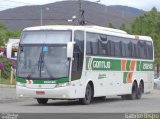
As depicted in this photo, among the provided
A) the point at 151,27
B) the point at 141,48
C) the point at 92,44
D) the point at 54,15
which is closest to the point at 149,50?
the point at 141,48

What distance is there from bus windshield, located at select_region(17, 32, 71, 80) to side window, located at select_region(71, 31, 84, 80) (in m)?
0.46

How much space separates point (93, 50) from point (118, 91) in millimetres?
4252

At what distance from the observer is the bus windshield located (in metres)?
24.7

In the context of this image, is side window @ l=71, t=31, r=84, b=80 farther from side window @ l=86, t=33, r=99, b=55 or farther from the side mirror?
the side mirror

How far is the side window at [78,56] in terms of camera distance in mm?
25119

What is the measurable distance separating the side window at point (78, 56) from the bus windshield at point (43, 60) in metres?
0.46

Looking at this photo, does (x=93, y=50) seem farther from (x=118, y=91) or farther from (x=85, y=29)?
(x=118, y=91)

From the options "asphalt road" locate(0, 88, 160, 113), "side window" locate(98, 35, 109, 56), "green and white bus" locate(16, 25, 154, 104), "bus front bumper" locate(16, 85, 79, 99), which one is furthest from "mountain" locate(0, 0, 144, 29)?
"bus front bumper" locate(16, 85, 79, 99)

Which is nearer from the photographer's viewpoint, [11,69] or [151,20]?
[11,69]

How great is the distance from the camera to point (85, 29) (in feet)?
86.3

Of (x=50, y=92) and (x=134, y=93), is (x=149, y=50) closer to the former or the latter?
(x=134, y=93)

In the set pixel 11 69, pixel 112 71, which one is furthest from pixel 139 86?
pixel 11 69

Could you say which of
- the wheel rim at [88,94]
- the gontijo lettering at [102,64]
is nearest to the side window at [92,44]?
the gontijo lettering at [102,64]

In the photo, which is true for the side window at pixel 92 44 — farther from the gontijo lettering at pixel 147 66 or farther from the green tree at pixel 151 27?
the green tree at pixel 151 27
